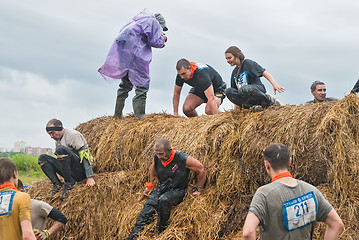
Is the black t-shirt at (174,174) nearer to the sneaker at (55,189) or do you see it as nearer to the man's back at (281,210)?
the sneaker at (55,189)

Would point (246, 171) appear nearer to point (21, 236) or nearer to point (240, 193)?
point (240, 193)

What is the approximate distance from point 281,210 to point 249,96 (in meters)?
3.51

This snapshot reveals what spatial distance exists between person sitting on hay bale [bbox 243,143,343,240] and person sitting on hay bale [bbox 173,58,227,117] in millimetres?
4641

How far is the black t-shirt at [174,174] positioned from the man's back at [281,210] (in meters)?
2.77

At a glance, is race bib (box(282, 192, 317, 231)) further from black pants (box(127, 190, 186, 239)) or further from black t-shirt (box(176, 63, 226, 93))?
black t-shirt (box(176, 63, 226, 93))

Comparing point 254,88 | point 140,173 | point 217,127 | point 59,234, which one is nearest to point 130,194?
point 140,173

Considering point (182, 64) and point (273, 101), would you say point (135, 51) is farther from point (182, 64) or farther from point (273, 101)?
point (273, 101)

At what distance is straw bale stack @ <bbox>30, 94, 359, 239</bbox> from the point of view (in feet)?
16.9

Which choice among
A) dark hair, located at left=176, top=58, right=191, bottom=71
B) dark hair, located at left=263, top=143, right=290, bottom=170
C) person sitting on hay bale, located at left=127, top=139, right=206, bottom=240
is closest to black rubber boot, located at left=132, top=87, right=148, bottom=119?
dark hair, located at left=176, top=58, right=191, bottom=71

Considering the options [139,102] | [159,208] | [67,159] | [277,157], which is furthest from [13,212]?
A: [139,102]

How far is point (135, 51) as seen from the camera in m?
8.39

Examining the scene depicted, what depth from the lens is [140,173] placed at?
23.0 ft

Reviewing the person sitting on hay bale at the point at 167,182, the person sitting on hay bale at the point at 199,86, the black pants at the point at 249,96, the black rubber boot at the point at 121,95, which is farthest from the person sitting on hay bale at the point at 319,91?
the black rubber boot at the point at 121,95

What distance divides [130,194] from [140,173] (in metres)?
0.43
